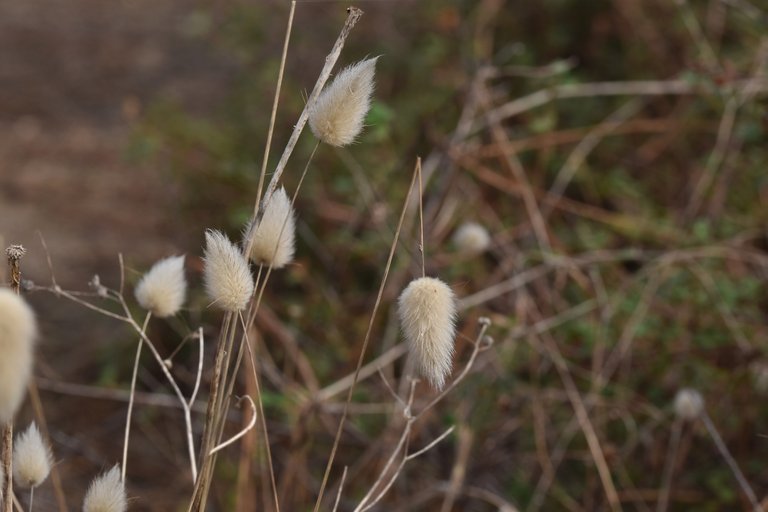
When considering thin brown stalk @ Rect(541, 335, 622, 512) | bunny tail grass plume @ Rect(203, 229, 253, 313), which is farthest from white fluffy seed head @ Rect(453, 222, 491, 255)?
bunny tail grass plume @ Rect(203, 229, 253, 313)

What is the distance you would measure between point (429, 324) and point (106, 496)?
35 centimetres

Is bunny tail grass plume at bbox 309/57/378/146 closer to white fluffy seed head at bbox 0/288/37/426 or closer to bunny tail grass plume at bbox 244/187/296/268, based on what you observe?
bunny tail grass plume at bbox 244/187/296/268

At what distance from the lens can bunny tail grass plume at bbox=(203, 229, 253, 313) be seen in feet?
3.09

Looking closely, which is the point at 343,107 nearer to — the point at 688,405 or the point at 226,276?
the point at 226,276

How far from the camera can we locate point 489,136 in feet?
9.94

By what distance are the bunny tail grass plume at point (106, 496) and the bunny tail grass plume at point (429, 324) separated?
31 centimetres

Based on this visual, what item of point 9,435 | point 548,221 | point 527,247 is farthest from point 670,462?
point 9,435

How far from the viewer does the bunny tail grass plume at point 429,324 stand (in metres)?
0.96

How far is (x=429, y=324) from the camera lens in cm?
97

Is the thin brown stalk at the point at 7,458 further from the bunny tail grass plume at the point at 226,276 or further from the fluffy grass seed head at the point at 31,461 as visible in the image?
the bunny tail grass plume at the point at 226,276

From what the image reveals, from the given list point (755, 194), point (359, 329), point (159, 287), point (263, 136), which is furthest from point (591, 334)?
point (263, 136)

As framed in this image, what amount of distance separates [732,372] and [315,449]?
3.04 feet

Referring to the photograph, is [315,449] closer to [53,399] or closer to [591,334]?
[591,334]

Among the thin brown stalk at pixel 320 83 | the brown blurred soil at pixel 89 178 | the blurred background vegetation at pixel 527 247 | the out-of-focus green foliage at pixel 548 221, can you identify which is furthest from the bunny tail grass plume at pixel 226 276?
the brown blurred soil at pixel 89 178
